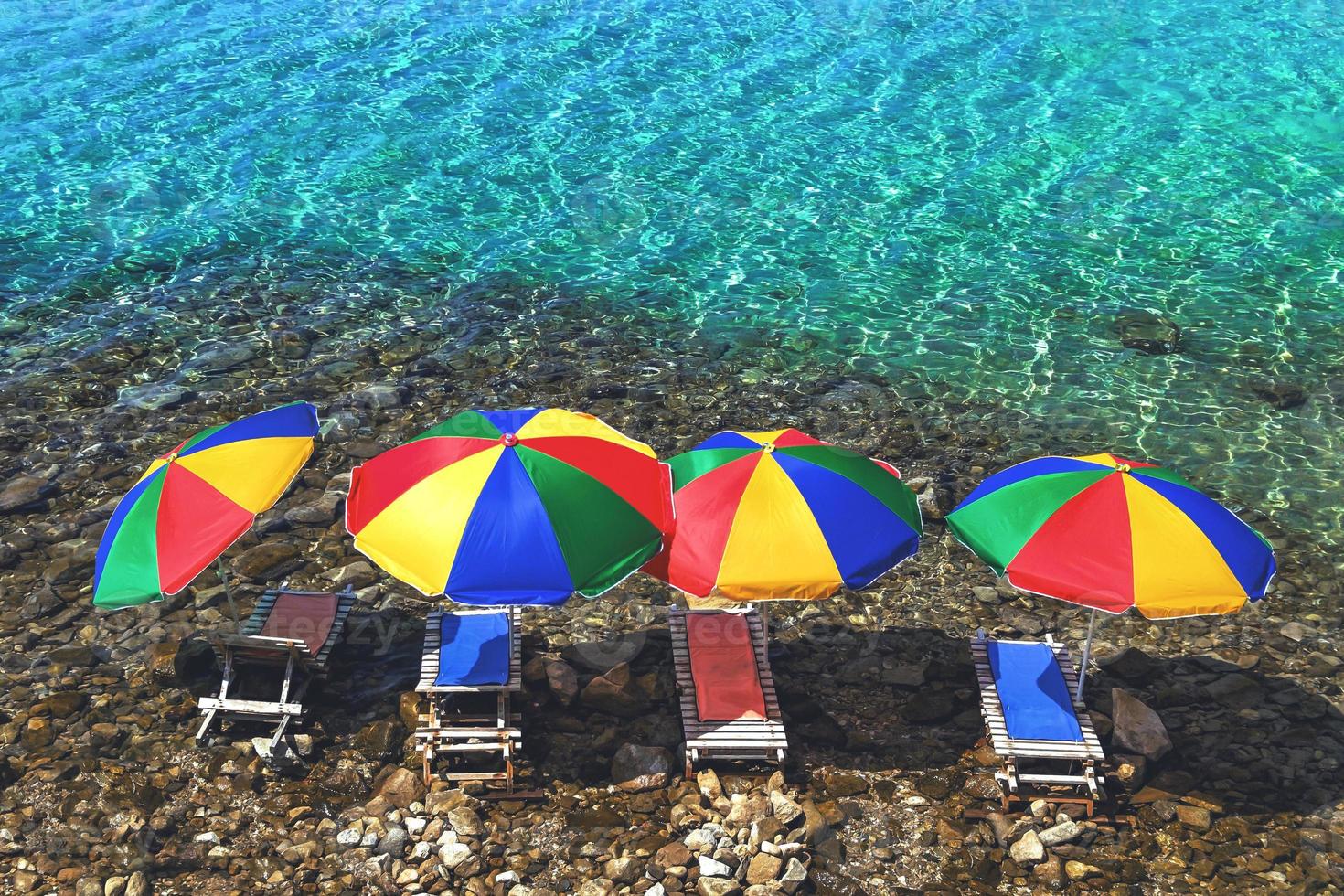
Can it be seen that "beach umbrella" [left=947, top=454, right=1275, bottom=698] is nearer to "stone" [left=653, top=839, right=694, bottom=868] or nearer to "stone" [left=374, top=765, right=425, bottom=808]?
"stone" [left=653, top=839, right=694, bottom=868]

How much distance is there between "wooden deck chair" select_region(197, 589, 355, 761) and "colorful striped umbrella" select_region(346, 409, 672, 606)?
1.87 metres

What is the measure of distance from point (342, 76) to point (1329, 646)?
2444cm

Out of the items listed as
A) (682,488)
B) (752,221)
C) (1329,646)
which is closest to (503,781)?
(682,488)

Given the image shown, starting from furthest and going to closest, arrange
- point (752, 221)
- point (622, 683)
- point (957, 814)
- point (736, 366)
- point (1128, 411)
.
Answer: point (752, 221)
point (736, 366)
point (1128, 411)
point (622, 683)
point (957, 814)

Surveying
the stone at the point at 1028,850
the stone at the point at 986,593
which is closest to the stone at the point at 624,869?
the stone at the point at 1028,850

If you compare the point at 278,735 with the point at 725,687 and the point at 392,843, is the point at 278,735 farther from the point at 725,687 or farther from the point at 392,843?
the point at 725,687

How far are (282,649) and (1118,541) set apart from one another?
24.6ft

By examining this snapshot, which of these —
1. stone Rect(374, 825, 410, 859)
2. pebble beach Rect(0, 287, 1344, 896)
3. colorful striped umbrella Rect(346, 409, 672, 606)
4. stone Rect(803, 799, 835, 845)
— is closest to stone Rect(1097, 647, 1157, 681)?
pebble beach Rect(0, 287, 1344, 896)

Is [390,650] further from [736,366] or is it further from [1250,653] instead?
[1250,653]

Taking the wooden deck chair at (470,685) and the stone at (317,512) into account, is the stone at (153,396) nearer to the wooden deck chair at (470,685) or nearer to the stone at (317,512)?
the stone at (317,512)

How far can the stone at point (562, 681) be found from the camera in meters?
11.0

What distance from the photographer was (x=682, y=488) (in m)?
10.1

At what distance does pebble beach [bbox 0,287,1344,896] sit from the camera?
9.30 meters

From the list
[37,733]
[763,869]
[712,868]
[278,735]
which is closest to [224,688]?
[278,735]
